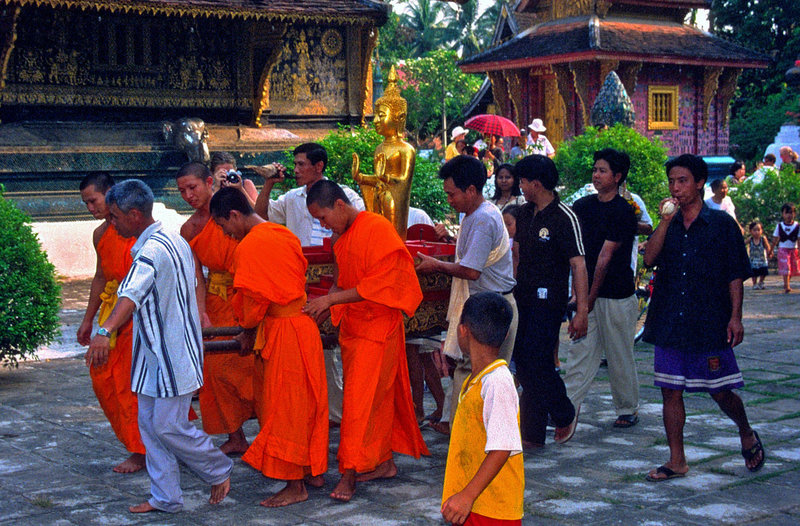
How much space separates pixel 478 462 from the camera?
372 cm

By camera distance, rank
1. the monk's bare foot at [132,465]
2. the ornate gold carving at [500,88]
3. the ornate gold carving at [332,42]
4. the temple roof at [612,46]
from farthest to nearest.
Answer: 1. the ornate gold carving at [500,88]
2. the temple roof at [612,46]
3. the ornate gold carving at [332,42]
4. the monk's bare foot at [132,465]

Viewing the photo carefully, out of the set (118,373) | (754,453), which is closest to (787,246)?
(754,453)

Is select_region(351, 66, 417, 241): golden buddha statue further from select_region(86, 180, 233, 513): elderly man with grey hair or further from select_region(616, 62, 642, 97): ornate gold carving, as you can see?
select_region(616, 62, 642, 97): ornate gold carving

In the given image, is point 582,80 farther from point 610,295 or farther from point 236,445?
point 236,445

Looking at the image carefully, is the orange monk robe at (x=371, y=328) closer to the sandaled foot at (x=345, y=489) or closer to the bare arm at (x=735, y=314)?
the sandaled foot at (x=345, y=489)

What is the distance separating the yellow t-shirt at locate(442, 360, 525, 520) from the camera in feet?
12.0

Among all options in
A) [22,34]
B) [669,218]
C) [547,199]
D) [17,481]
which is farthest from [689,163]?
[22,34]

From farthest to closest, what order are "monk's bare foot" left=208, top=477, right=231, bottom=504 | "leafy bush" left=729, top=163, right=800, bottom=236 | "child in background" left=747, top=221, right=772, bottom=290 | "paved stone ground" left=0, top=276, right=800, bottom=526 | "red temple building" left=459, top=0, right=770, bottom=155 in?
"red temple building" left=459, top=0, right=770, bottom=155, "leafy bush" left=729, top=163, right=800, bottom=236, "child in background" left=747, top=221, right=772, bottom=290, "monk's bare foot" left=208, top=477, right=231, bottom=504, "paved stone ground" left=0, top=276, right=800, bottom=526

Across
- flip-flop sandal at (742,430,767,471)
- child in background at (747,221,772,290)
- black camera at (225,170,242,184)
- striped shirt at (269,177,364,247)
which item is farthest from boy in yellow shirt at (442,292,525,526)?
child in background at (747,221,772,290)

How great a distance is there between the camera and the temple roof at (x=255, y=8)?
46.7ft

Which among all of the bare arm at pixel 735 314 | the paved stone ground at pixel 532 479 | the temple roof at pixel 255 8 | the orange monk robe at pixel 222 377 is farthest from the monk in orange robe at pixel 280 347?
the temple roof at pixel 255 8

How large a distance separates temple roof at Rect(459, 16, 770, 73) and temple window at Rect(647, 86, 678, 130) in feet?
4.30

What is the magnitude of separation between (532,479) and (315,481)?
→ 1197 mm

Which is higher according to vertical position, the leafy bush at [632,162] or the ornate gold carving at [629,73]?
the ornate gold carving at [629,73]
